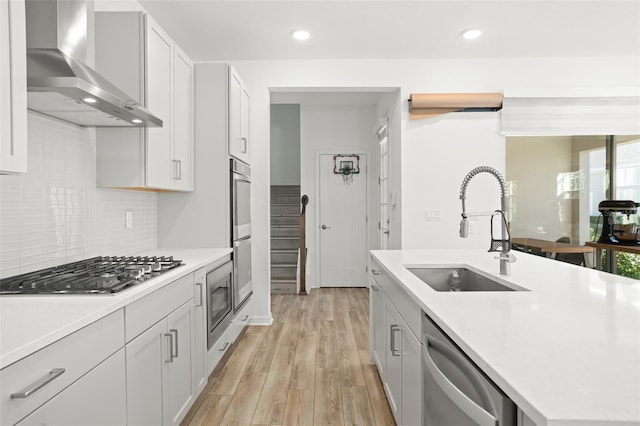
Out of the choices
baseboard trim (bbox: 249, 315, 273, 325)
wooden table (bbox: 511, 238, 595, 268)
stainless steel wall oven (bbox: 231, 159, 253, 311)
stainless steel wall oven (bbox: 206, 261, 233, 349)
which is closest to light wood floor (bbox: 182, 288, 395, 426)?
baseboard trim (bbox: 249, 315, 273, 325)

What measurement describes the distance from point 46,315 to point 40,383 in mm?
283

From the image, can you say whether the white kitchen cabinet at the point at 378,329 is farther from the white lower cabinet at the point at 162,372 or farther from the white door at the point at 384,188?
the white door at the point at 384,188

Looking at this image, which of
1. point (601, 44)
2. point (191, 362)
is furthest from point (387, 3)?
point (191, 362)

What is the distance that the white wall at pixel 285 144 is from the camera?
24.6 ft

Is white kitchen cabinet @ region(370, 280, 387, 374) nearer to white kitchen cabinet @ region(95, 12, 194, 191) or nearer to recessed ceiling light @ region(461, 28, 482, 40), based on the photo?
white kitchen cabinet @ region(95, 12, 194, 191)

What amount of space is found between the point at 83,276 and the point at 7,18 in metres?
1.03

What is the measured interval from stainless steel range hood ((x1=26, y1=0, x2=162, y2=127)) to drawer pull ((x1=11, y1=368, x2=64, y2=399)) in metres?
1.01

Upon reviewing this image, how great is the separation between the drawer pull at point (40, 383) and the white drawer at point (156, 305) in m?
0.41

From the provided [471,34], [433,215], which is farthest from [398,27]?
[433,215]

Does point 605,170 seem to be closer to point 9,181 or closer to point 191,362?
point 191,362

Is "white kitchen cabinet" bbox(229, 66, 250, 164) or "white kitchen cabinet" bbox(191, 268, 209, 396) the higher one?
"white kitchen cabinet" bbox(229, 66, 250, 164)

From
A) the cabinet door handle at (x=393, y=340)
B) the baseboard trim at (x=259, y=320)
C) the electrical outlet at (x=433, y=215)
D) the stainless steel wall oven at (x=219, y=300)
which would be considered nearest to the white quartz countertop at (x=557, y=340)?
the cabinet door handle at (x=393, y=340)

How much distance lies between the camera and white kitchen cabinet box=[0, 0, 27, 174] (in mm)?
1216

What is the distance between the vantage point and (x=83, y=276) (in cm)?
173
